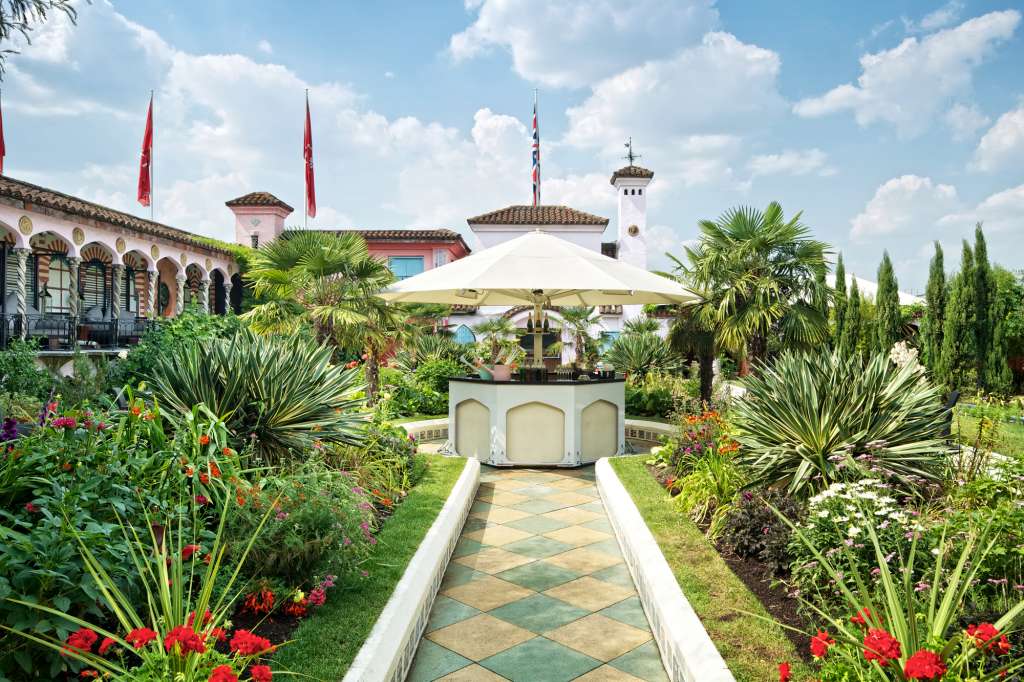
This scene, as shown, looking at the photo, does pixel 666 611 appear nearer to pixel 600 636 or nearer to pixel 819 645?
pixel 600 636

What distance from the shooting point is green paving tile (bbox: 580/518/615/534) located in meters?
6.16

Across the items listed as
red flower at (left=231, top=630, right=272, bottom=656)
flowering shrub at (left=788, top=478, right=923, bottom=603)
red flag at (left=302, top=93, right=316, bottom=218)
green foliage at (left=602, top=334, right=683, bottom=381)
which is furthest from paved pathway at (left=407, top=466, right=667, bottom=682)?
red flag at (left=302, top=93, right=316, bottom=218)

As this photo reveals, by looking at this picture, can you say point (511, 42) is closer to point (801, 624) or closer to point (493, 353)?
point (493, 353)

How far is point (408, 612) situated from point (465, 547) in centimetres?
200

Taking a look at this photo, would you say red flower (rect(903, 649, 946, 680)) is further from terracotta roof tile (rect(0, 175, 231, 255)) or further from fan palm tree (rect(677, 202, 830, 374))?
terracotta roof tile (rect(0, 175, 231, 255))

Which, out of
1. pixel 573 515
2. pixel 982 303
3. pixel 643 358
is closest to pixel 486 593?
pixel 573 515

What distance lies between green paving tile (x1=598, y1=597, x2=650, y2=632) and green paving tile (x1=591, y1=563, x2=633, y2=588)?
309mm

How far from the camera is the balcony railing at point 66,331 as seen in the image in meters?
14.6

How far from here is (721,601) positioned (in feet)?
12.8

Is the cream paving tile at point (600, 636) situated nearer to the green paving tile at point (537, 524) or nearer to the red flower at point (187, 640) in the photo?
the green paving tile at point (537, 524)

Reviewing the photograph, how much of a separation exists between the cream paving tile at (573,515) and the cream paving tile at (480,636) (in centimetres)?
234

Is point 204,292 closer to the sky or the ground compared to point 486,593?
closer to the sky

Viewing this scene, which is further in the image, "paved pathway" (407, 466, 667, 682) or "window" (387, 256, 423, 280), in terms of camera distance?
"window" (387, 256, 423, 280)

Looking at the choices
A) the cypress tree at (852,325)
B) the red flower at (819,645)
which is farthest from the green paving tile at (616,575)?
the cypress tree at (852,325)
